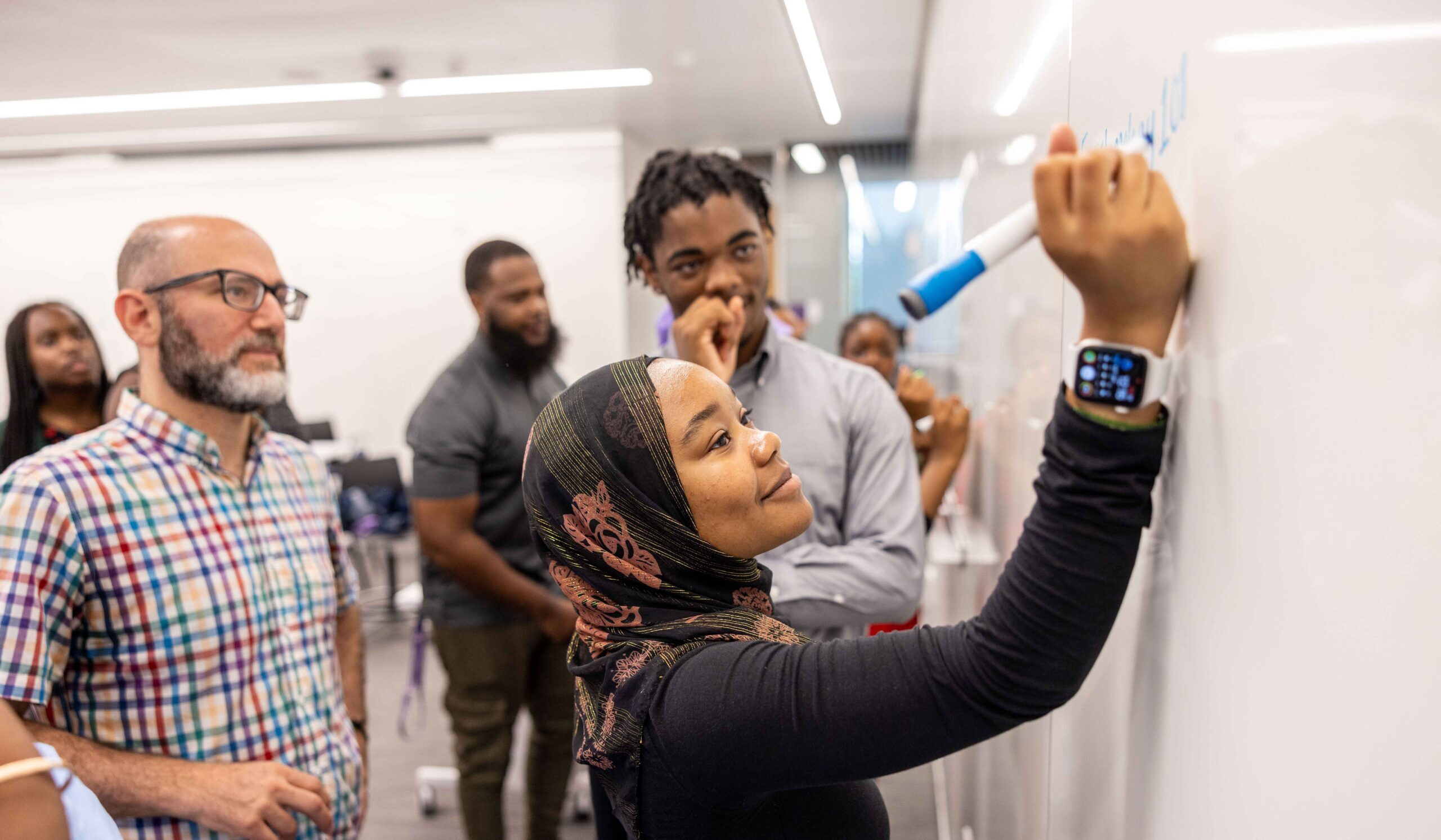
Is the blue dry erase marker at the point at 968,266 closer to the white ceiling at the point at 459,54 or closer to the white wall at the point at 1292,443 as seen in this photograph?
the white wall at the point at 1292,443

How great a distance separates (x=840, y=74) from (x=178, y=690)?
524cm

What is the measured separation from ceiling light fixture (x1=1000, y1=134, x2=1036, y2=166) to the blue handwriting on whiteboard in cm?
37

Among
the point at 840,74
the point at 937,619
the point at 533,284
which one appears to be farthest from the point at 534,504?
the point at 840,74

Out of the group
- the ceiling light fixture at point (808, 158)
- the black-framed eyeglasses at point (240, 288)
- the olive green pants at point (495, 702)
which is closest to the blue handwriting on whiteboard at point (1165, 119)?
the black-framed eyeglasses at point (240, 288)

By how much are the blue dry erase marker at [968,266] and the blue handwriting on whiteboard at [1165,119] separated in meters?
0.03

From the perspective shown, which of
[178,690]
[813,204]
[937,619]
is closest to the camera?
[178,690]

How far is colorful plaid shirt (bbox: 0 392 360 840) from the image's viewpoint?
109 cm

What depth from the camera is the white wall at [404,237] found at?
7125 millimetres

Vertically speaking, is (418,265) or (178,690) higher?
(418,265)

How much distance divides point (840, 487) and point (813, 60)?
4.38 meters

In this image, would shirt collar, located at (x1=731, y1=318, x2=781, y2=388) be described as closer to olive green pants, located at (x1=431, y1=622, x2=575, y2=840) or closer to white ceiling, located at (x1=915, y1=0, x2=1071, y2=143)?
white ceiling, located at (x1=915, y1=0, x2=1071, y2=143)

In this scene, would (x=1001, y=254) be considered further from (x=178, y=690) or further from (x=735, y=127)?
(x=735, y=127)

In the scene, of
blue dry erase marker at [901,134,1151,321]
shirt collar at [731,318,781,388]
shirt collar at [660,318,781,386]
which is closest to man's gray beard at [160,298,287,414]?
shirt collar at [660,318,781,386]

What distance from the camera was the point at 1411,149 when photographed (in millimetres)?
324
